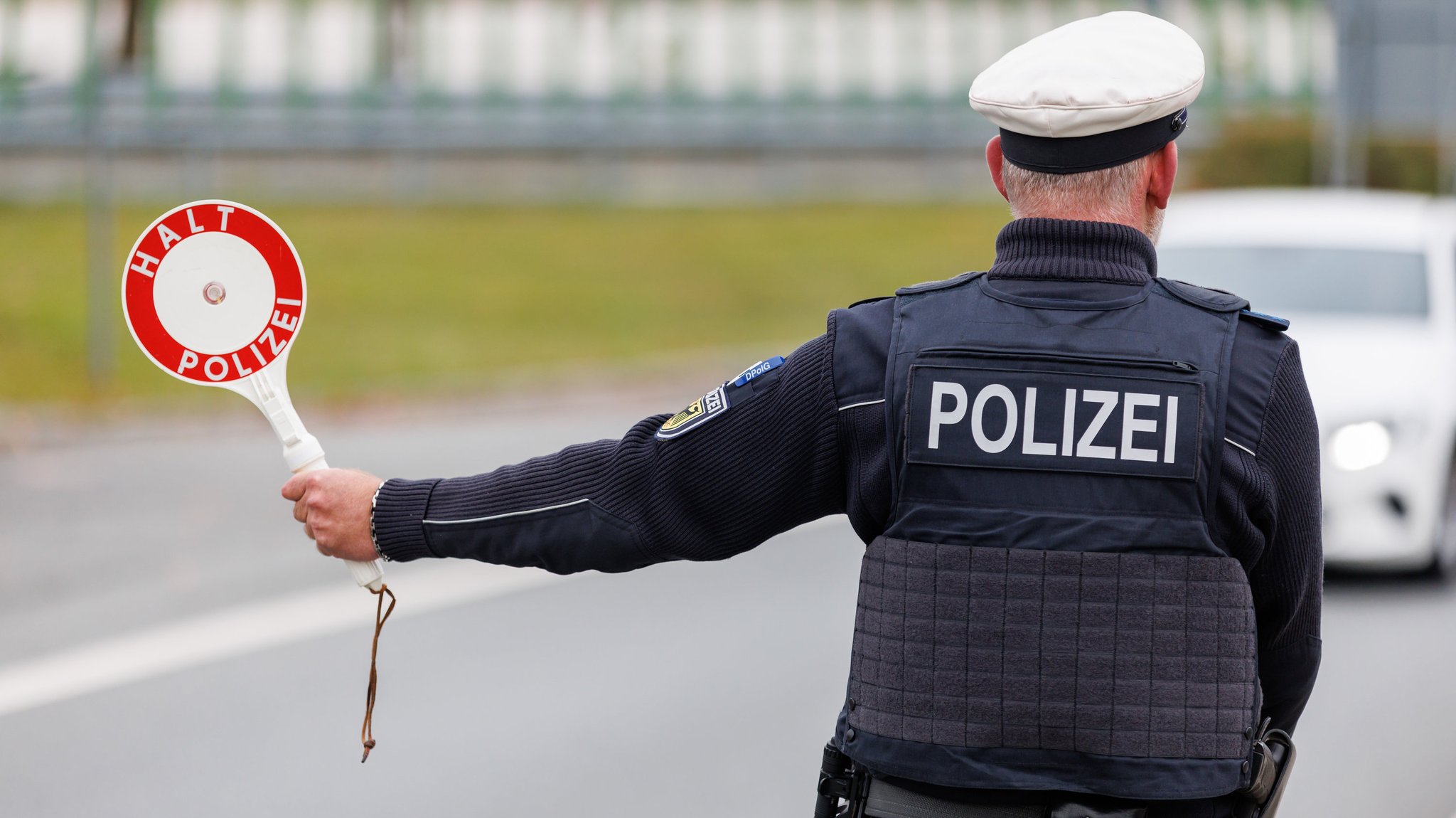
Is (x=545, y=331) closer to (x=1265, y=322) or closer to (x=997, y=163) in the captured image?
(x=997, y=163)

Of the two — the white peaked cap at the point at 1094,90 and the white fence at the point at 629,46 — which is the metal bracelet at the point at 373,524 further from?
the white fence at the point at 629,46

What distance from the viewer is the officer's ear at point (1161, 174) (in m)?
2.32

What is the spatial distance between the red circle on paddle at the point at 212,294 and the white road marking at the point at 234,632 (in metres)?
3.76

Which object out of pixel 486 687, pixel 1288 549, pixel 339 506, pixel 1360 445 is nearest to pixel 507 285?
pixel 1360 445

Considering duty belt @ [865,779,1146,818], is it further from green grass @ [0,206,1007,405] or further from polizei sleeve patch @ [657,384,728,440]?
green grass @ [0,206,1007,405]

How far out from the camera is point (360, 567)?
262 cm

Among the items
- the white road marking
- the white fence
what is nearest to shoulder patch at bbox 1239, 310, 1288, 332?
the white road marking

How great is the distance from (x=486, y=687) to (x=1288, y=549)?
4.39m

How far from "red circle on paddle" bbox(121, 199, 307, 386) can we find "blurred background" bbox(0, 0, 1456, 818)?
2759mm

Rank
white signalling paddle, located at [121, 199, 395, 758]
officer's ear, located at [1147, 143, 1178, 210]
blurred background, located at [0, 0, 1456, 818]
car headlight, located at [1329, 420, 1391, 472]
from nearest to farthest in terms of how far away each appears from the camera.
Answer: officer's ear, located at [1147, 143, 1178, 210] → white signalling paddle, located at [121, 199, 395, 758] → blurred background, located at [0, 0, 1456, 818] → car headlight, located at [1329, 420, 1391, 472]

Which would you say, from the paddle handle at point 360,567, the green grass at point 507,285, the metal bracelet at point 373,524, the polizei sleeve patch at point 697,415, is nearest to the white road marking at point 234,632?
the paddle handle at point 360,567

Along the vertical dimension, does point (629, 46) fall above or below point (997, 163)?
above

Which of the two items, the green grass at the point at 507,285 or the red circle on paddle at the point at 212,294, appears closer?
the red circle on paddle at the point at 212,294

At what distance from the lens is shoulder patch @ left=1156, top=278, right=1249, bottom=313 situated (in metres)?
2.26
